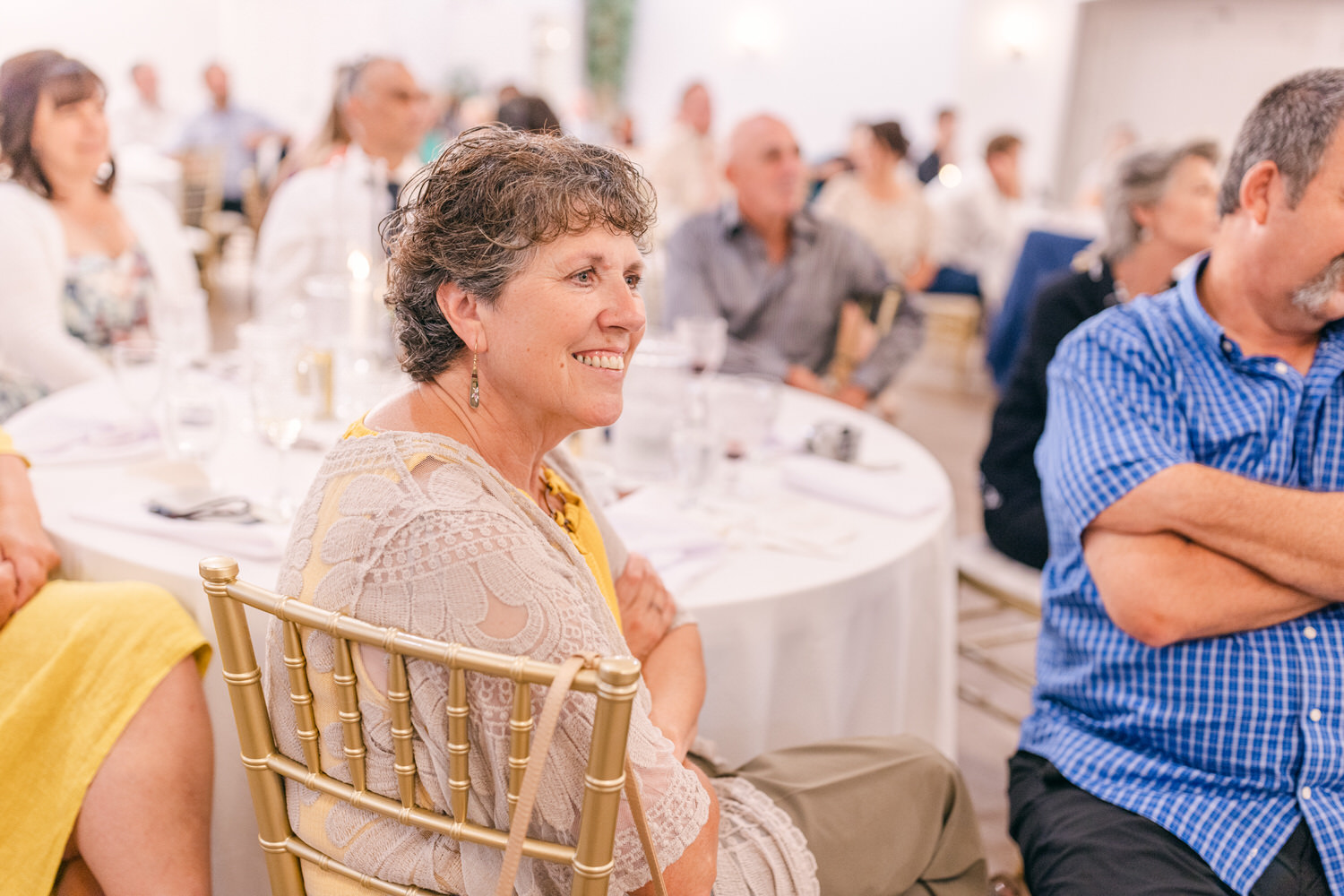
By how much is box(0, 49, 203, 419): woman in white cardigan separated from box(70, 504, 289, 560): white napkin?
101 centimetres

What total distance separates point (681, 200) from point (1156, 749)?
7.11m

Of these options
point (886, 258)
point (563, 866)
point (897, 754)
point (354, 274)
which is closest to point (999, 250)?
point (886, 258)

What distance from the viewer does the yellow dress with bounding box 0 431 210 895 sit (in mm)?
1312

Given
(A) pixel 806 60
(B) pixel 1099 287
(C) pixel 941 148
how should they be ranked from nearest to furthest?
1. (B) pixel 1099 287
2. (C) pixel 941 148
3. (A) pixel 806 60

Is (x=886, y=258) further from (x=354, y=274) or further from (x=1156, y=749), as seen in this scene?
(x=1156, y=749)

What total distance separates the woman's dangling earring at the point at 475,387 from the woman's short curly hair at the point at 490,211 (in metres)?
0.03

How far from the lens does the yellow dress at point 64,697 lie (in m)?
1.31

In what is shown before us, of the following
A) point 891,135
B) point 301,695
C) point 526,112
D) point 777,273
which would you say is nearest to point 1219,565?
point 301,695

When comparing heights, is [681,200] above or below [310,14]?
below

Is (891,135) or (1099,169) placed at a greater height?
(891,135)

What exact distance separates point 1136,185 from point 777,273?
1.16 meters

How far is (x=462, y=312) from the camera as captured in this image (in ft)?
3.65

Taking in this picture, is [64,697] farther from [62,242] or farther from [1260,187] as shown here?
[62,242]

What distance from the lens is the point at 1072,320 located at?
8.54 ft
